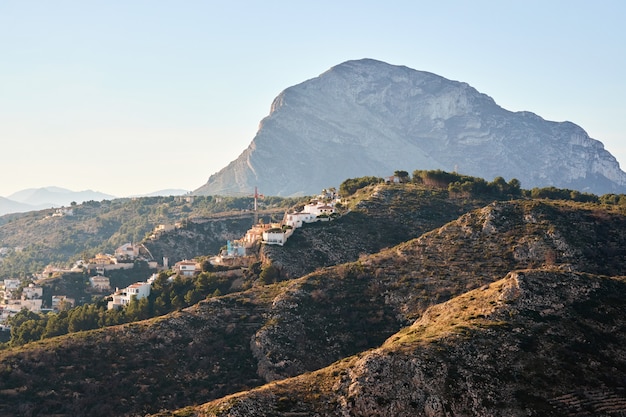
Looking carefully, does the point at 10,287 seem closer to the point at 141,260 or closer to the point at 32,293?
the point at 32,293

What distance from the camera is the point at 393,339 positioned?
266 feet

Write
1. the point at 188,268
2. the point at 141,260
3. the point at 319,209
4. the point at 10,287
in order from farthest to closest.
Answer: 1. the point at 10,287
2. the point at 141,260
3. the point at 319,209
4. the point at 188,268

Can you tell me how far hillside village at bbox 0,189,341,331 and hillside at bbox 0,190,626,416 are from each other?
19.5 meters

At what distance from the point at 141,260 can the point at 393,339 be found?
101574mm

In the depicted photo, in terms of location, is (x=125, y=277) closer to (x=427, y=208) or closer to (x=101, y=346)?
(x=427, y=208)

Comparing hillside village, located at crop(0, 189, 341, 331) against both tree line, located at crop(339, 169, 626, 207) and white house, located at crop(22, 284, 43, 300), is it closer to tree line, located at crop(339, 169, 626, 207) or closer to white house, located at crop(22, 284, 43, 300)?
white house, located at crop(22, 284, 43, 300)

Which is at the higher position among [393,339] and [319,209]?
[319,209]

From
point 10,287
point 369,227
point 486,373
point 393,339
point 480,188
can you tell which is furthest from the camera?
point 10,287

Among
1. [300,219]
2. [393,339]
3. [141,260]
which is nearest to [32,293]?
[141,260]

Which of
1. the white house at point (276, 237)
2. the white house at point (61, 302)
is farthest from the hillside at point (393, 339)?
the white house at point (61, 302)

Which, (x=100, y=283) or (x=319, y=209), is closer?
(x=319, y=209)

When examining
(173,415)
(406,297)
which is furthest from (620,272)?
(173,415)

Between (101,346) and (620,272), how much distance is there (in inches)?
2511

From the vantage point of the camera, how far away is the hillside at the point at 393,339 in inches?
2544
